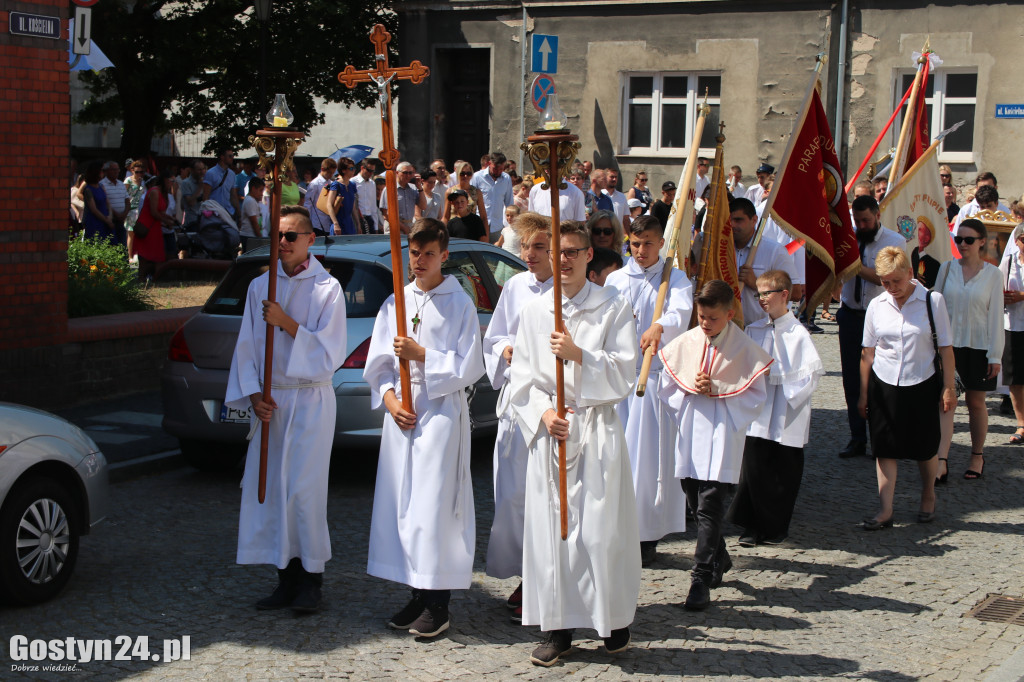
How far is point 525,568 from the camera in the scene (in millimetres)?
5125

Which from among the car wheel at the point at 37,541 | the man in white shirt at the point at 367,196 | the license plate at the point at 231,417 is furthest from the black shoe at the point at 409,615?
the man in white shirt at the point at 367,196

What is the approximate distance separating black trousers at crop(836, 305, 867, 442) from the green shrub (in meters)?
7.22

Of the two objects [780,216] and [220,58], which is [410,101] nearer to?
[220,58]

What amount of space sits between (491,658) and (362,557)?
162cm

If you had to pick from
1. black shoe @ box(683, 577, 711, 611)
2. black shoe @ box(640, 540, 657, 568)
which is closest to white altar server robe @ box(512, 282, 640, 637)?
black shoe @ box(683, 577, 711, 611)

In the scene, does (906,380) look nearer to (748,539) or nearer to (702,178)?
(748,539)

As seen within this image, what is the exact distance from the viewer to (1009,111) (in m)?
21.8

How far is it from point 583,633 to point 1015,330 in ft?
20.9

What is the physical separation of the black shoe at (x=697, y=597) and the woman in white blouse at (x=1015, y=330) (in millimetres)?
5405

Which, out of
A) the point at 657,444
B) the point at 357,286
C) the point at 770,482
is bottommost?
the point at 770,482

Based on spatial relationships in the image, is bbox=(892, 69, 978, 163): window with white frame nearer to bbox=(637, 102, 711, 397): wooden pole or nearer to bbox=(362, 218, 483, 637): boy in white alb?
bbox=(637, 102, 711, 397): wooden pole

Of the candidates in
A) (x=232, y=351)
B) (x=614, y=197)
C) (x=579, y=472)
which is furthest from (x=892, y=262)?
(x=614, y=197)

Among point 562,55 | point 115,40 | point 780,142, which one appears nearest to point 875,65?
point 780,142

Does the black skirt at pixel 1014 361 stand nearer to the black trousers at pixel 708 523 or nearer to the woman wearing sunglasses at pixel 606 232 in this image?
the woman wearing sunglasses at pixel 606 232
